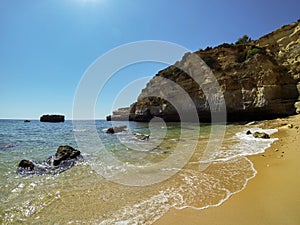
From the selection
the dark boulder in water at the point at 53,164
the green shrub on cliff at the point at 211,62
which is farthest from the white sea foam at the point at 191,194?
the green shrub on cliff at the point at 211,62

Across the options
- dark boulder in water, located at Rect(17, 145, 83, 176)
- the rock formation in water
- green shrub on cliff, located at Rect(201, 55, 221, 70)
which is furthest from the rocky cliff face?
the rock formation in water

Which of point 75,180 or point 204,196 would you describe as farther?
point 75,180

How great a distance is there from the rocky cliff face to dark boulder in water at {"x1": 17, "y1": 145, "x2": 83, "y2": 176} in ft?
75.9

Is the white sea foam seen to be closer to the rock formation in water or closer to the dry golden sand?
the dry golden sand

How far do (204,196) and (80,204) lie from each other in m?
2.88

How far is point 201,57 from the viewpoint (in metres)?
32.7

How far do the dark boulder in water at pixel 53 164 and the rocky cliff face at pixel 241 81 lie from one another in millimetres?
23131

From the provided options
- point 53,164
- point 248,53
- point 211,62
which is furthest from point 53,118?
point 53,164

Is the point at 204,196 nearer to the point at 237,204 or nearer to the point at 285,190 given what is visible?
the point at 237,204

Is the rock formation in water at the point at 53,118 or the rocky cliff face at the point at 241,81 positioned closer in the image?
the rocky cliff face at the point at 241,81

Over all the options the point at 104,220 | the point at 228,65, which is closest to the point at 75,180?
the point at 104,220

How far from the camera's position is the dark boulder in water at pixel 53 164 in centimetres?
668

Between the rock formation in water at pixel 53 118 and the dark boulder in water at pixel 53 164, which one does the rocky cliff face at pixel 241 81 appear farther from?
the rock formation in water at pixel 53 118

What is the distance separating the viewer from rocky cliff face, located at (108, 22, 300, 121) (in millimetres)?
22425
